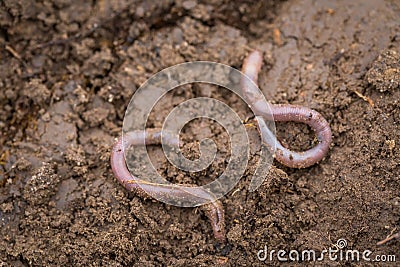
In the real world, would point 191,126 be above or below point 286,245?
above

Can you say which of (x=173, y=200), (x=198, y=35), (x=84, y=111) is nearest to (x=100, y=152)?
(x=84, y=111)

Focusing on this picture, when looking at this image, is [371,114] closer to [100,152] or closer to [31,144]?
[100,152]

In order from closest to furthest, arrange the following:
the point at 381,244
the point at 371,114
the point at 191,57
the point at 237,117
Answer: the point at 381,244 < the point at 371,114 < the point at 237,117 < the point at 191,57
